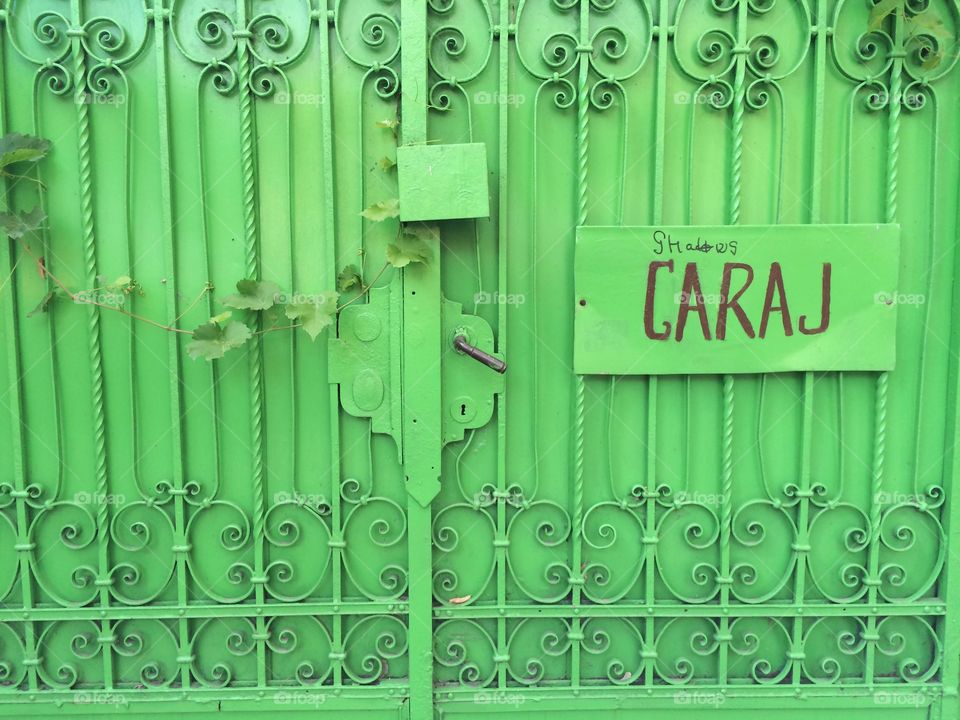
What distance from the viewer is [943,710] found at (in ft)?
8.36

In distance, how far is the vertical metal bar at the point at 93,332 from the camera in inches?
91.3

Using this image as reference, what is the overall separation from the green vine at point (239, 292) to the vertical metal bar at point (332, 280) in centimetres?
13

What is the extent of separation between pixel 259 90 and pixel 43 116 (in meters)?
0.76

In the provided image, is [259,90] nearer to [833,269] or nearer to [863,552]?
[833,269]

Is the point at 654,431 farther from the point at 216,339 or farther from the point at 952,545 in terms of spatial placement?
the point at 216,339

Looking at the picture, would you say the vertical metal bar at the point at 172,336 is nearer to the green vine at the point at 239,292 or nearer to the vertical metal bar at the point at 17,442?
the green vine at the point at 239,292

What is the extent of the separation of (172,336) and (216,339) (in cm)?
23

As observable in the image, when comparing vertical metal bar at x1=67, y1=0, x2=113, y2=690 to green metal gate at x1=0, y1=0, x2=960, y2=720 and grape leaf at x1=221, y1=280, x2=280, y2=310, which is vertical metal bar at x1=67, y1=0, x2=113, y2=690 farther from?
grape leaf at x1=221, y1=280, x2=280, y2=310

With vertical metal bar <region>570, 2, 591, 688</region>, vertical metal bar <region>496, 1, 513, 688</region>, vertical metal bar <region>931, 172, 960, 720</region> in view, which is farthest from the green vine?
vertical metal bar <region>931, 172, 960, 720</region>

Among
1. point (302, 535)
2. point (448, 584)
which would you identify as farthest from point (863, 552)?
point (302, 535)

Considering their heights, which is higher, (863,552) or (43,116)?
(43,116)

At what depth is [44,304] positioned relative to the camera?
2336mm

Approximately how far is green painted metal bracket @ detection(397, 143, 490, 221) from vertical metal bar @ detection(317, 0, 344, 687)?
286 millimetres

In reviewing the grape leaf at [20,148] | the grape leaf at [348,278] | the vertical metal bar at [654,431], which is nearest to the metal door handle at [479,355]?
the grape leaf at [348,278]
